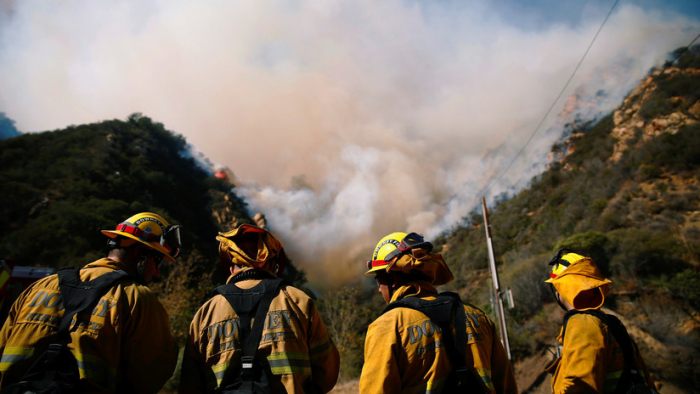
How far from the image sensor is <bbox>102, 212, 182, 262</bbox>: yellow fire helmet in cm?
290

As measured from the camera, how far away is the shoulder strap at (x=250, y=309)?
7.55ft

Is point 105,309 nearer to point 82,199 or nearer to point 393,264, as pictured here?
point 393,264

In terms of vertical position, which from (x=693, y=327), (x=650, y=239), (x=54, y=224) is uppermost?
(x=54, y=224)

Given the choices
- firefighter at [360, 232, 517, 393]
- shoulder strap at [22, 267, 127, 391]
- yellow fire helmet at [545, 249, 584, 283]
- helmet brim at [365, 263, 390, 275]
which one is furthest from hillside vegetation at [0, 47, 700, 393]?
firefighter at [360, 232, 517, 393]

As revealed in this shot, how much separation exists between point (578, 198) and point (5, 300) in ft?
117

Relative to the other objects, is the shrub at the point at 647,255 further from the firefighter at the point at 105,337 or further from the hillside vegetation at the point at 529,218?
the firefighter at the point at 105,337

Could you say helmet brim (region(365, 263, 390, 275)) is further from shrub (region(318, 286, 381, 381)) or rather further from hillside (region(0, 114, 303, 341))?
shrub (region(318, 286, 381, 381))

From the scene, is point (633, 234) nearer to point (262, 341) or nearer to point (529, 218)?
point (262, 341)

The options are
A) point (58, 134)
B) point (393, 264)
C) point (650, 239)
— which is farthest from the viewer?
point (58, 134)

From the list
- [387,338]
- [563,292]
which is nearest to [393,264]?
[387,338]

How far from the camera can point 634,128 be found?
34688 mm

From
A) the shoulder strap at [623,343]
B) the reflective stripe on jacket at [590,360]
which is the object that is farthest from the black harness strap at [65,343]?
the shoulder strap at [623,343]

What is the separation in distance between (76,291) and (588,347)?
12.6 ft

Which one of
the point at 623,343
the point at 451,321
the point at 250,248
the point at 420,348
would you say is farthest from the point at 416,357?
the point at 623,343
